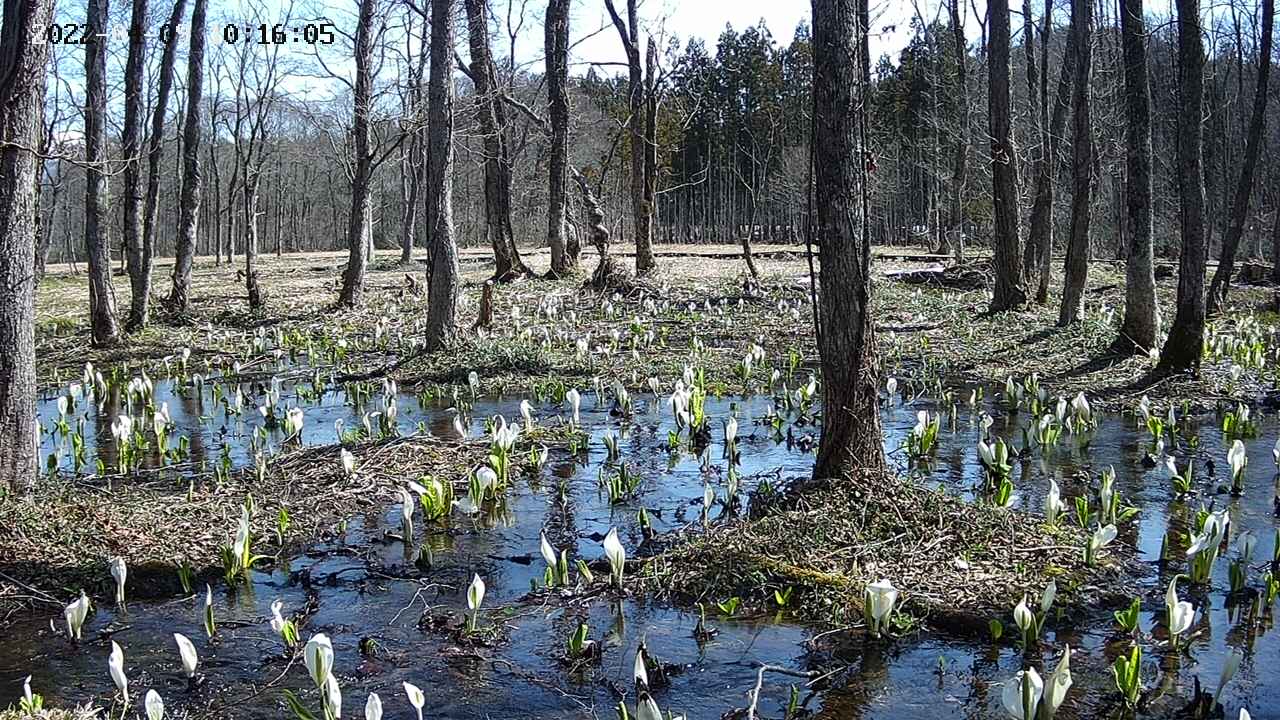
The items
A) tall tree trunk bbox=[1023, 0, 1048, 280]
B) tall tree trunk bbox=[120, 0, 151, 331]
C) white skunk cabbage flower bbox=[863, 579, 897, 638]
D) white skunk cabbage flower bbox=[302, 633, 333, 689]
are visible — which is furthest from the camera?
tall tree trunk bbox=[1023, 0, 1048, 280]

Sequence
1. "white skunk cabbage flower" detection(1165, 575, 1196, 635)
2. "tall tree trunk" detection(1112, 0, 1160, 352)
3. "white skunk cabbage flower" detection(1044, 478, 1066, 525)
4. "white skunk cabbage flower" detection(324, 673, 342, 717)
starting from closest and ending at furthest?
1. "white skunk cabbage flower" detection(324, 673, 342, 717)
2. "white skunk cabbage flower" detection(1165, 575, 1196, 635)
3. "white skunk cabbage flower" detection(1044, 478, 1066, 525)
4. "tall tree trunk" detection(1112, 0, 1160, 352)

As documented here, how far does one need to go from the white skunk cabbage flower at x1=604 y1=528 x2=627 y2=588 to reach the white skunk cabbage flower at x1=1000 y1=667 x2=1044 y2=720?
77.2 inches

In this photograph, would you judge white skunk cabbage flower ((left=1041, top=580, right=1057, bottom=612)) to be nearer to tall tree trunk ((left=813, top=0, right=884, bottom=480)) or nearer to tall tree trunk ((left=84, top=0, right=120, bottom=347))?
tall tree trunk ((left=813, top=0, right=884, bottom=480))

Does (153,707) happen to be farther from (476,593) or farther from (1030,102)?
(1030,102)

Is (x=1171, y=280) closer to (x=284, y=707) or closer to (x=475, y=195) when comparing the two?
(x=284, y=707)

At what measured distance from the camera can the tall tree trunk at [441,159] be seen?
12164mm

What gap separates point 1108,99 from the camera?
92.2 feet

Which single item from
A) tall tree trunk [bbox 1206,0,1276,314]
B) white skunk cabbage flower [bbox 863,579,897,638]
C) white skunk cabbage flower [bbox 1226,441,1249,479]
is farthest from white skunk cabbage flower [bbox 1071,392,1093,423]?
tall tree trunk [bbox 1206,0,1276,314]

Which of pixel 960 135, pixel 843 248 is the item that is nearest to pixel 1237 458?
pixel 843 248

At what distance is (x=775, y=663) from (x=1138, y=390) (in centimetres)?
743

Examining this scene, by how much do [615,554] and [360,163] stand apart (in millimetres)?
14934

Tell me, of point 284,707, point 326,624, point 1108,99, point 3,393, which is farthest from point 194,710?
point 1108,99

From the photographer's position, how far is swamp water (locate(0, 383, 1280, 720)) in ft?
13.6

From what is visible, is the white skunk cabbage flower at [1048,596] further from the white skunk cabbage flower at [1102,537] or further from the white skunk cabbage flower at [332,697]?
the white skunk cabbage flower at [332,697]
